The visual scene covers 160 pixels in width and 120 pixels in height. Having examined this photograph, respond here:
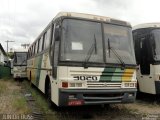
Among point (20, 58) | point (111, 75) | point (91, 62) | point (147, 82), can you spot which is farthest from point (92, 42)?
point (20, 58)

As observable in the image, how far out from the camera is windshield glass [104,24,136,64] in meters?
8.05

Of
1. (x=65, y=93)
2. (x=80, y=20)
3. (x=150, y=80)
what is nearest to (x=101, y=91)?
(x=65, y=93)

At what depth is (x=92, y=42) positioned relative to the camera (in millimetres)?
7934

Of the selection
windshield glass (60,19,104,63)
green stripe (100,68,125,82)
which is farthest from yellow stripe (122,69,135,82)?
windshield glass (60,19,104,63)

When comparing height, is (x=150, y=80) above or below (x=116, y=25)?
below

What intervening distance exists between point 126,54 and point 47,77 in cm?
297

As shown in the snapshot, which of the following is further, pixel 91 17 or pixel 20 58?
pixel 20 58

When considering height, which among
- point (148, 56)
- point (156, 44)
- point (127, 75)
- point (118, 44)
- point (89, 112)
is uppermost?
point (156, 44)

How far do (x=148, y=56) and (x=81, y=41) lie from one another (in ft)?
12.4

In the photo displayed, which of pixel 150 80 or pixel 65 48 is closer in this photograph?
pixel 65 48

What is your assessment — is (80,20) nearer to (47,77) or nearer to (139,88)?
(47,77)

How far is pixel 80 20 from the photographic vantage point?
8055 mm

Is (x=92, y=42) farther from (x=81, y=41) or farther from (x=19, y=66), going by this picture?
(x=19, y=66)

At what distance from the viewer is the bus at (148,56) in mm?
10172
